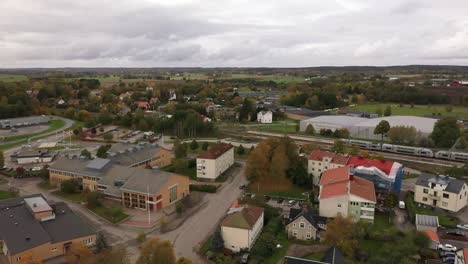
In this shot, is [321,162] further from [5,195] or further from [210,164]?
[5,195]

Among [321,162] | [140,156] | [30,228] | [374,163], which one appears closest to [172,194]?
[140,156]

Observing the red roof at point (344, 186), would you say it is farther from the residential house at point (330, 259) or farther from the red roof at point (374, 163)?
the residential house at point (330, 259)

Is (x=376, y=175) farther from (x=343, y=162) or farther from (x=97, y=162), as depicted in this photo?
(x=97, y=162)

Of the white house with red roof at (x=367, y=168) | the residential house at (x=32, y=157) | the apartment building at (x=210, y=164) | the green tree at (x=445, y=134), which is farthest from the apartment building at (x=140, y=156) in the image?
the green tree at (x=445, y=134)

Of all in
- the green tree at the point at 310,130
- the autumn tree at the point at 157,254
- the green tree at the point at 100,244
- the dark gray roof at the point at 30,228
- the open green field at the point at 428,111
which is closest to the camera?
the autumn tree at the point at 157,254

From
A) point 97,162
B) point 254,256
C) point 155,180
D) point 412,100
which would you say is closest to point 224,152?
point 155,180

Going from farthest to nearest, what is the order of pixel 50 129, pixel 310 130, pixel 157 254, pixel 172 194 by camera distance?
1. pixel 50 129
2. pixel 310 130
3. pixel 172 194
4. pixel 157 254

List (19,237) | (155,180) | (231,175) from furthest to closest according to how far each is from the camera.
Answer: (231,175) → (155,180) → (19,237)
